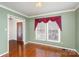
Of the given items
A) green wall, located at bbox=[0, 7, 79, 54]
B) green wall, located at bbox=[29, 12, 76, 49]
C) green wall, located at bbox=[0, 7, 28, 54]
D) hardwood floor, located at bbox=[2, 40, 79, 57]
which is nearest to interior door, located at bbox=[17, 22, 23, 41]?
green wall, located at bbox=[0, 7, 79, 54]

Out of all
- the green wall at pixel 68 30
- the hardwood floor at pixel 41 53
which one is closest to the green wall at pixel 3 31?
the hardwood floor at pixel 41 53

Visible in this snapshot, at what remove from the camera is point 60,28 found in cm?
480

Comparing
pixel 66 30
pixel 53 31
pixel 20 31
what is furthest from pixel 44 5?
pixel 20 31

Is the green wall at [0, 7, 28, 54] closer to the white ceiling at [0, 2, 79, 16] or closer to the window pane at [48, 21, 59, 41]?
the white ceiling at [0, 2, 79, 16]

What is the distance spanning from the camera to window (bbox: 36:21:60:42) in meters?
5.08

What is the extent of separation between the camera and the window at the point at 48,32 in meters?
5.08

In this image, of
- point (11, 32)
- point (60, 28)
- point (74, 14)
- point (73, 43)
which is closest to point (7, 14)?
point (60, 28)

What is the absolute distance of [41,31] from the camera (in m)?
5.84

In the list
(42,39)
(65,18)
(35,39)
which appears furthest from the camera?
(35,39)

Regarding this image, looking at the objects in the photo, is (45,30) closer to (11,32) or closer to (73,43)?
(73,43)

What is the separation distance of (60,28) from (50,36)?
91 centimetres

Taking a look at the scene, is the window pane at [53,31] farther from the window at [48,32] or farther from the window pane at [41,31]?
the window pane at [41,31]

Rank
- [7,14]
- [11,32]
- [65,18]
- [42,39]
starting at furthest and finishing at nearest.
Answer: [11,32] < [42,39] < [65,18] < [7,14]

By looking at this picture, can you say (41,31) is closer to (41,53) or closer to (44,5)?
(41,53)
